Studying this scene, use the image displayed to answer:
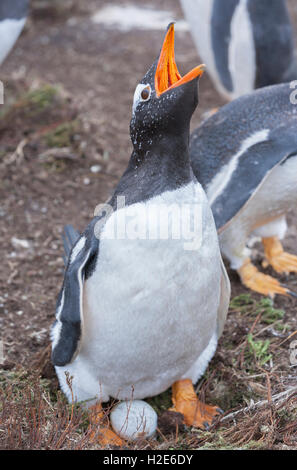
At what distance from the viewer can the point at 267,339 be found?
3.11 m

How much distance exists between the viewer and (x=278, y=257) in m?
3.69

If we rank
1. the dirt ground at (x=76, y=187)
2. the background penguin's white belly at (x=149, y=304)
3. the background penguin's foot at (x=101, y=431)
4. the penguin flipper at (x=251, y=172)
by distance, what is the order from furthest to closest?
1. the penguin flipper at (x=251, y=172)
2. the dirt ground at (x=76, y=187)
3. the background penguin's foot at (x=101, y=431)
4. the background penguin's white belly at (x=149, y=304)

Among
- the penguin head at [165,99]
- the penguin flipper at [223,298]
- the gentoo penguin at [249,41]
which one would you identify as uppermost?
the penguin head at [165,99]

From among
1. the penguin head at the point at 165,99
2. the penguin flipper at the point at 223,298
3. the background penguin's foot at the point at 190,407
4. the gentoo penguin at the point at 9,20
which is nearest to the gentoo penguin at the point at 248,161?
the penguin flipper at the point at 223,298

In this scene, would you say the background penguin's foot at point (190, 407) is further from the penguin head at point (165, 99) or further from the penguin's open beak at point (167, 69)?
the penguin's open beak at point (167, 69)

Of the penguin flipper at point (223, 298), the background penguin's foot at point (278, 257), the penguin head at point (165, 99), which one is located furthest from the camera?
the background penguin's foot at point (278, 257)

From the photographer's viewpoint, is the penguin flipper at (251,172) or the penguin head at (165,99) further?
the penguin flipper at (251,172)

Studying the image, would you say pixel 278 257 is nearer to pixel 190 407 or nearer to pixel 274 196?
pixel 274 196

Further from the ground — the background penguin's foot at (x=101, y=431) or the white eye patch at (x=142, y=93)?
the white eye patch at (x=142, y=93)

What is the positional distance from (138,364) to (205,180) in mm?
1059

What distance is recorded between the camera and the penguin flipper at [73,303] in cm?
234

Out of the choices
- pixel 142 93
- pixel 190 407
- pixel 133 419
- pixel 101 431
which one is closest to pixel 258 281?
pixel 190 407
